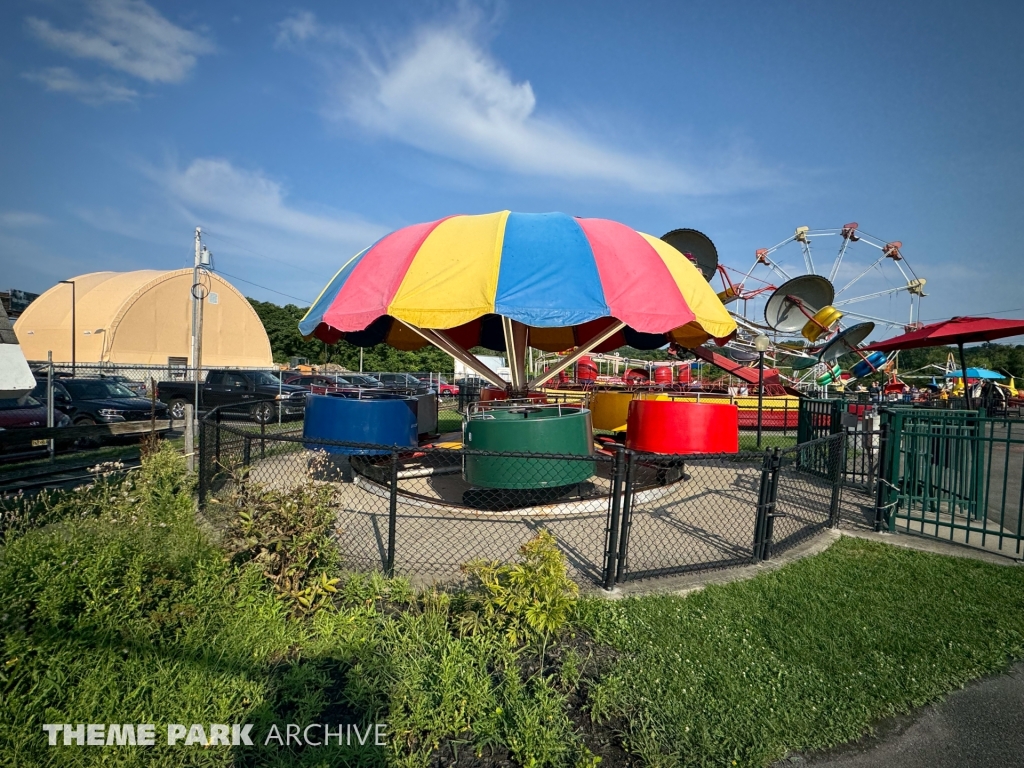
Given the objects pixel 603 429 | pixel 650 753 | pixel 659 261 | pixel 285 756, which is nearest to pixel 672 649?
pixel 650 753

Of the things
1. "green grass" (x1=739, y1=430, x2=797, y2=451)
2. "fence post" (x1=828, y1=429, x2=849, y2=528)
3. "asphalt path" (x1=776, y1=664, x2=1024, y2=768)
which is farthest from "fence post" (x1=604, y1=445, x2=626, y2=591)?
"green grass" (x1=739, y1=430, x2=797, y2=451)

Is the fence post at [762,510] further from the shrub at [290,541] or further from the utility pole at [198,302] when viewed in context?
the utility pole at [198,302]

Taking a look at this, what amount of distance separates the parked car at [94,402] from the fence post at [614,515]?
47.0ft

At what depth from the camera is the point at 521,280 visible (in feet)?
20.8

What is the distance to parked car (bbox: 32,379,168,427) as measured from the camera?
554 inches

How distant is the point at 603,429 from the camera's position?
41.5 feet

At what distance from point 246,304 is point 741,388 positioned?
1595 inches

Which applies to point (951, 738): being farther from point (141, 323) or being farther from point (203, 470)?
point (141, 323)

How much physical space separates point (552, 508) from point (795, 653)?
326 centimetres

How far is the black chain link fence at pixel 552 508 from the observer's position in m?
4.30

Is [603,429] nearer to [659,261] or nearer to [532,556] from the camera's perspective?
[659,261]

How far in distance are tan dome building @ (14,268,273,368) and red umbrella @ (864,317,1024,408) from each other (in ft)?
136

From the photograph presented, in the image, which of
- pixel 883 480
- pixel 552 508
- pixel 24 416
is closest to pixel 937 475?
pixel 883 480

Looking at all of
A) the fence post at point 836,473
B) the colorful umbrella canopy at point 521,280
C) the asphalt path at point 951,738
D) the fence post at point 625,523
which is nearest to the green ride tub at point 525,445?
the colorful umbrella canopy at point 521,280
